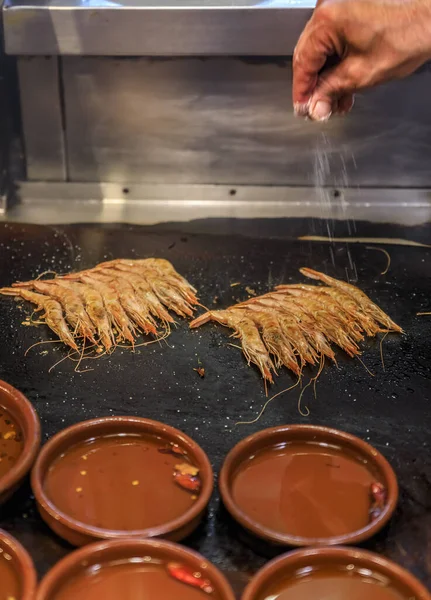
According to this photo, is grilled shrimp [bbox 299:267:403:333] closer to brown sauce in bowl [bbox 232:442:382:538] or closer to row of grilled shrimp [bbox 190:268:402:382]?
row of grilled shrimp [bbox 190:268:402:382]

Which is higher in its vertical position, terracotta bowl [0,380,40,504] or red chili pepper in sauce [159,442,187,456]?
terracotta bowl [0,380,40,504]

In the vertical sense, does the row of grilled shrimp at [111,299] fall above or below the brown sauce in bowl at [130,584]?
above

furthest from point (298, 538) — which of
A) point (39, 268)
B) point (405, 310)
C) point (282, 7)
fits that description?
point (282, 7)

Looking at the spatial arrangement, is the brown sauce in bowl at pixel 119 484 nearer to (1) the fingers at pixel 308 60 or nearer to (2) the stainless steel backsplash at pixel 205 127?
(1) the fingers at pixel 308 60

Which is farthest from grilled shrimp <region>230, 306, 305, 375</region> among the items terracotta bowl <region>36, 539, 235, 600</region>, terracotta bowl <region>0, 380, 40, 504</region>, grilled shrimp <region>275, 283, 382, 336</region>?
terracotta bowl <region>36, 539, 235, 600</region>

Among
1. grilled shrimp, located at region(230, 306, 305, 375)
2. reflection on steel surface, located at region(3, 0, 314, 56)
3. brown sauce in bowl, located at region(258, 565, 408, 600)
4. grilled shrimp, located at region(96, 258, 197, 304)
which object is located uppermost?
reflection on steel surface, located at region(3, 0, 314, 56)

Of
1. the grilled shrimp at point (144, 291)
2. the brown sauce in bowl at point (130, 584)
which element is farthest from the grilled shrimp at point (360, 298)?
the brown sauce in bowl at point (130, 584)
